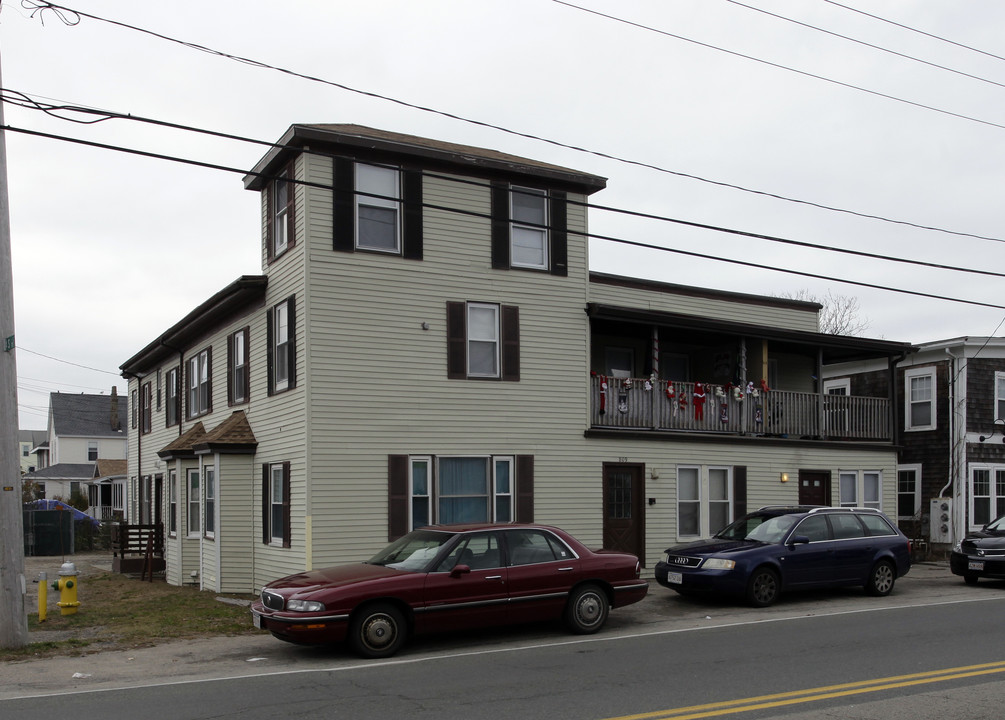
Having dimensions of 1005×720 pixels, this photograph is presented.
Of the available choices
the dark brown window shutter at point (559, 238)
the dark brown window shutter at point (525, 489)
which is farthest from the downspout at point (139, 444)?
the dark brown window shutter at point (559, 238)

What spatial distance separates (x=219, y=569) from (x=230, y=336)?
5.34 m

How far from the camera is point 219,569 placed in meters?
18.4

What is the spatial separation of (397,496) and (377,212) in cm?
517

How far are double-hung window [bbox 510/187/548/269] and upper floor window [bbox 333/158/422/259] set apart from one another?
208cm

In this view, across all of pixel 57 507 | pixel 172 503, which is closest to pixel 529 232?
pixel 172 503

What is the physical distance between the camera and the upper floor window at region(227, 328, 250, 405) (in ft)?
65.2

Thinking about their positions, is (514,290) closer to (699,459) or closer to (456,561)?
(699,459)

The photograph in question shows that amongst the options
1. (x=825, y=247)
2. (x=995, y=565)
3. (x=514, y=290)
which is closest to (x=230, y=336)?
(x=514, y=290)

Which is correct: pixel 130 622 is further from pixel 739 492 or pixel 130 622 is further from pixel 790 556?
pixel 739 492

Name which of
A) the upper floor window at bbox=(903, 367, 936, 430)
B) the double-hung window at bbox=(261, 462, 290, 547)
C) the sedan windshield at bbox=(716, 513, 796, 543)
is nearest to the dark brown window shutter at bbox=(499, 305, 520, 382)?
the double-hung window at bbox=(261, 462, 290, 547)

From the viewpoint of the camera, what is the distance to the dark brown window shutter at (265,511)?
17875mm

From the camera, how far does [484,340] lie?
59.4 ft

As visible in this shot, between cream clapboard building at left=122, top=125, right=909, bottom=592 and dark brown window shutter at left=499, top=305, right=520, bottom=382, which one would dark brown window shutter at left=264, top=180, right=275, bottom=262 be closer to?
cream clapboard building at left=122, top=125, right=909, bottom=592

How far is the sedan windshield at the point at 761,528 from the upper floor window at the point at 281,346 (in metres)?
8.09
